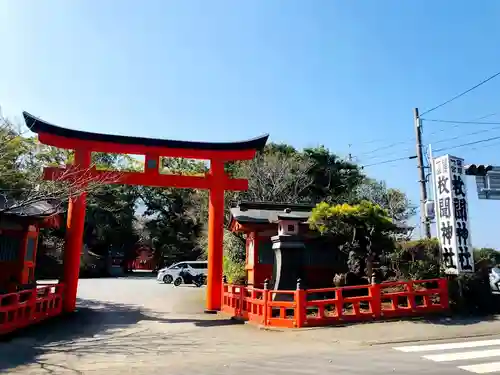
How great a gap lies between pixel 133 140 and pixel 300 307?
8639 mm

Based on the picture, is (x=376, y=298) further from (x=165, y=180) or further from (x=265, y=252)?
(x=165, y=180)

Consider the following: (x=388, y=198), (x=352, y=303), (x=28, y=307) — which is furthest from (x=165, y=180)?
(x=388, y=198)

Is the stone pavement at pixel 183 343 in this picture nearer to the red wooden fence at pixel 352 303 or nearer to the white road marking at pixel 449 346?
the red wooden fence at pixel 352 303

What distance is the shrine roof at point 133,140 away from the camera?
600 inches

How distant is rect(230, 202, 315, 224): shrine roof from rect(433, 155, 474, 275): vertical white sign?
4.60m

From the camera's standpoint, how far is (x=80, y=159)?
1584 cm

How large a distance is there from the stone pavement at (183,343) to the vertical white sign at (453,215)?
76.8 inches

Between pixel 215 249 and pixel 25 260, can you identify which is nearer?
pixel 25 260

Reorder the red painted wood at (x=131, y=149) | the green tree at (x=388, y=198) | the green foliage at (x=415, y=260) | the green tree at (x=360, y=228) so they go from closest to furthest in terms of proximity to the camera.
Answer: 1. the green foliage at (x=415, y=260)
2. the green tree at (x=360, y=228)
3. the red painted wood at (x=131, y=149)
4. the green tree at (x=388, y=198)

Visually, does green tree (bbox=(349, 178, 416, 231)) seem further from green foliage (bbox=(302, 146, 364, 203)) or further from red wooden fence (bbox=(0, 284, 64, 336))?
red wooden fence (bbox=(0, 284, 64, 336))

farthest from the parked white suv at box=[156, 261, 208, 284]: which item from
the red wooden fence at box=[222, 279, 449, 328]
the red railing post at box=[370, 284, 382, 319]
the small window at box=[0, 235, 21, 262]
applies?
the red railing post at box=[370, 284, 382, 319]

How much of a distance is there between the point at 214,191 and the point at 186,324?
17.2 ft

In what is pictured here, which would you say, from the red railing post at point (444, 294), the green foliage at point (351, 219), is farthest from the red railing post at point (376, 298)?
the green foliage at point (351, 219)

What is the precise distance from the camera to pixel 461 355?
27.8ft
